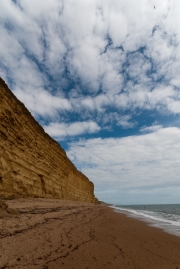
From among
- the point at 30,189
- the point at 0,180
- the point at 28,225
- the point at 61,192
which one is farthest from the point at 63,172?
the point at 28,225

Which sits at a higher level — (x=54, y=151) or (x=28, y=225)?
(x=54, y=151)

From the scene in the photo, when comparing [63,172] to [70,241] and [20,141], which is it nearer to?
[20,141]

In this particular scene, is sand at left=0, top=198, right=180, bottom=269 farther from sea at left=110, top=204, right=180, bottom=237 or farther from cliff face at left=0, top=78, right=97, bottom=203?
cliff face at left=0, top=78, right=97, bottom=203

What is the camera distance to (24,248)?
3.38m

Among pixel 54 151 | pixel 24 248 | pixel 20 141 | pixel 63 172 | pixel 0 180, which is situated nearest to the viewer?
pixel 24 248

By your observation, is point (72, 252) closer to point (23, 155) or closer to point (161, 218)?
point (23, 155)

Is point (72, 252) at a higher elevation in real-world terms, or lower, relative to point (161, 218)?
lower

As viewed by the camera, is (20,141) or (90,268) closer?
(90,268)

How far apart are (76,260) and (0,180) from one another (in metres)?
8.63

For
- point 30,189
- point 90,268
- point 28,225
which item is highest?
point 30,189

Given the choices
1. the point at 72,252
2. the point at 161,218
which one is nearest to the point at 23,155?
the point at 72,252

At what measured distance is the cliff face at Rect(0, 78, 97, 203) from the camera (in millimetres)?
11180

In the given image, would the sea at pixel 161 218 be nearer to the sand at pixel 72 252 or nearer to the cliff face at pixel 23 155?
the sand at pixel 72 252

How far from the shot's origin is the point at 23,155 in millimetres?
13156
